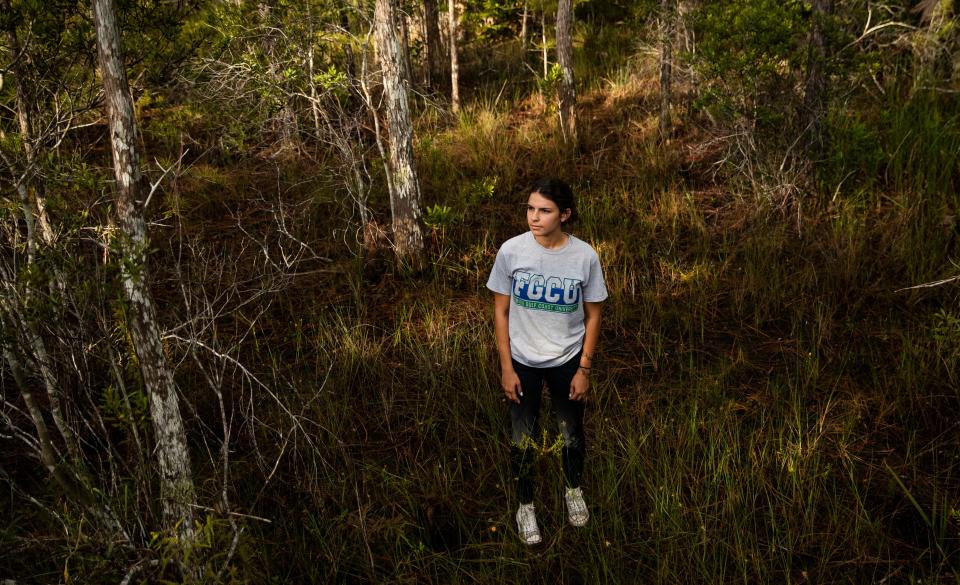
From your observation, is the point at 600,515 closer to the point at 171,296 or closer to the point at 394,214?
the point at 394,214

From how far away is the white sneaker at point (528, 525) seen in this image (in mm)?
3105

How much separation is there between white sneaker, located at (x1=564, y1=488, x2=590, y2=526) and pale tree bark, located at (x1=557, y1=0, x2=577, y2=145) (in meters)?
5.39

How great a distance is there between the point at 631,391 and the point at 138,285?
10.5ft

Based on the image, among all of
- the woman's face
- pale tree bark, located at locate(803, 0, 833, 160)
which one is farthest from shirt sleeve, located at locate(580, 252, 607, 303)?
pale tree bark, located at locate(803, 0, 833, 160)

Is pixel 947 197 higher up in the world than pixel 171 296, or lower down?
higher up

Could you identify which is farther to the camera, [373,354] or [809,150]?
[809,150]

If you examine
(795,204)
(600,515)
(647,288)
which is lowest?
(600,515)

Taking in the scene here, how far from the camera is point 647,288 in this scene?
16.9 ft

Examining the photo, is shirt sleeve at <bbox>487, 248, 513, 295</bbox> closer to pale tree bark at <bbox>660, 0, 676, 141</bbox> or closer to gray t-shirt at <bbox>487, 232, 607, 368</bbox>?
gray t-shirt at <bbox>487, 232, 607, 368</bbox>

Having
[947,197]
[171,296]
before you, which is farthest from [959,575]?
[171,296]

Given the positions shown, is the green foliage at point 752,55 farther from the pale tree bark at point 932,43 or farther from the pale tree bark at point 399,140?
the pale tree bark at point 399,140

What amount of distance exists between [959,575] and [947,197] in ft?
13.5

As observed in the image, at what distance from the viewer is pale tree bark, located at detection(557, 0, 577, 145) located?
291 inches

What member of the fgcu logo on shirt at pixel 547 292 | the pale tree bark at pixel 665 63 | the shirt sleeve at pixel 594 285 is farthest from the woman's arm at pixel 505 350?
the pale tree bark at pixel 665 63
